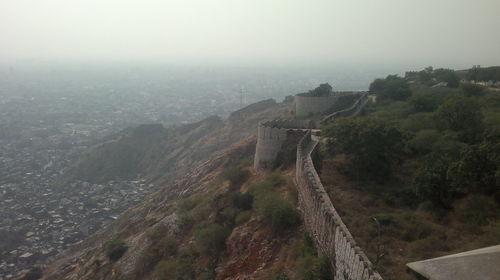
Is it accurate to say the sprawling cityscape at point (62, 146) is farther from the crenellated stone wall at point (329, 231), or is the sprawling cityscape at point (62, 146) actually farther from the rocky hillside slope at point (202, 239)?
the crenellated stone wall at point (329, 231)

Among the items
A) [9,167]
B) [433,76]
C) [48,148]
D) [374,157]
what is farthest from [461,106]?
[48,148]

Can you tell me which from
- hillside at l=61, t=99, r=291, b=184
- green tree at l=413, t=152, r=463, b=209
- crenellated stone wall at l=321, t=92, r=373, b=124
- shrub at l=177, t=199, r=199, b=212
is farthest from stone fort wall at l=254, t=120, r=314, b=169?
hillside at l=61, t=99, r=291, b=184

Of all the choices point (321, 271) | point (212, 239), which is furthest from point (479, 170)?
point (212, 239)

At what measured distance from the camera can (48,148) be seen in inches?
3578

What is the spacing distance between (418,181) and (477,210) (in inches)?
111

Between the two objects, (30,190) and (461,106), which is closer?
(461,106)

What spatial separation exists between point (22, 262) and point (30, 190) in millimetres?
27308

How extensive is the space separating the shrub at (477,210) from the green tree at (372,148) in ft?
17.9

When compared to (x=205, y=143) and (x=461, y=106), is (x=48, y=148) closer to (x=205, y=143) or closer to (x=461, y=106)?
(x=205, y=143)

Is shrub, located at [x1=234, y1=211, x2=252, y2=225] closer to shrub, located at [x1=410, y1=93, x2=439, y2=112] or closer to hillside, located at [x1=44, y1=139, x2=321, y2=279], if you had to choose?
hillside, located at [x1=44, y1=139, x2=321, y2=279]

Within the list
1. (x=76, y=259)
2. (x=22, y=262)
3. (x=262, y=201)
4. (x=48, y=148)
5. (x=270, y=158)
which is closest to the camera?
(x=262, y=201)

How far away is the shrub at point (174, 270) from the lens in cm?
1809

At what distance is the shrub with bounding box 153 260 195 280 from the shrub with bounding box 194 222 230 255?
3.65 ft

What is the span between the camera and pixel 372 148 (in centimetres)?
1919
